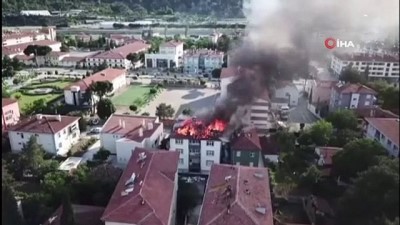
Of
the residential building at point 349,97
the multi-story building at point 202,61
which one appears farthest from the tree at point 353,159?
the multi-story building at point 202,61

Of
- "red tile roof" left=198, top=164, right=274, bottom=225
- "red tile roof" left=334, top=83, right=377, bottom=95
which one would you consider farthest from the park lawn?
"red tile roof" left=198, top=164, right=274, bottom=225

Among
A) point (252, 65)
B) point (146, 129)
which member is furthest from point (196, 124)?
point (252, 65)

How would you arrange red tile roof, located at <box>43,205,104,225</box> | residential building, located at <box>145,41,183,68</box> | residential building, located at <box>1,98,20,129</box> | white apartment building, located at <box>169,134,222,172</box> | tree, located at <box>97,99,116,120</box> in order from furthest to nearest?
residential building, located at <box>145,41,183,68</box> < tree, located at <box>97,99,116,120</box> < residential building, located at <box>1,98,20,129</box> < white apartment building, located at <box>169,134,222,172</box> < red tile roof, located at <box>43,205,104,225</box>

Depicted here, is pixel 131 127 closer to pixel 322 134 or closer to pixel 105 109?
pixel 105 109

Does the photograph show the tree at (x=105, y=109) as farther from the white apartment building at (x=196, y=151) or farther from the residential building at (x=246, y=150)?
the residential building at (x=246, y=150)

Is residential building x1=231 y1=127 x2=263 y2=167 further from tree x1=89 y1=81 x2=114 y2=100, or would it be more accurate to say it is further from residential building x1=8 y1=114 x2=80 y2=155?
tree x1=89 y1=81 x2=114 y2=100

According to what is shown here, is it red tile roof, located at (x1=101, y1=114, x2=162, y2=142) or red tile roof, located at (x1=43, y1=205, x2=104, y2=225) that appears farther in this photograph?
red tile roof, located at (x1=101, y1=114, x2=162, y2=142)

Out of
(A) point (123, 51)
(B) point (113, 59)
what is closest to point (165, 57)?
(A) point (123, 51)

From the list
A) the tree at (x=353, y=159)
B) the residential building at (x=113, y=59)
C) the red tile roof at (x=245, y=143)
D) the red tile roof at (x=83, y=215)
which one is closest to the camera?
the red tile roof at (x=83, y=215)
